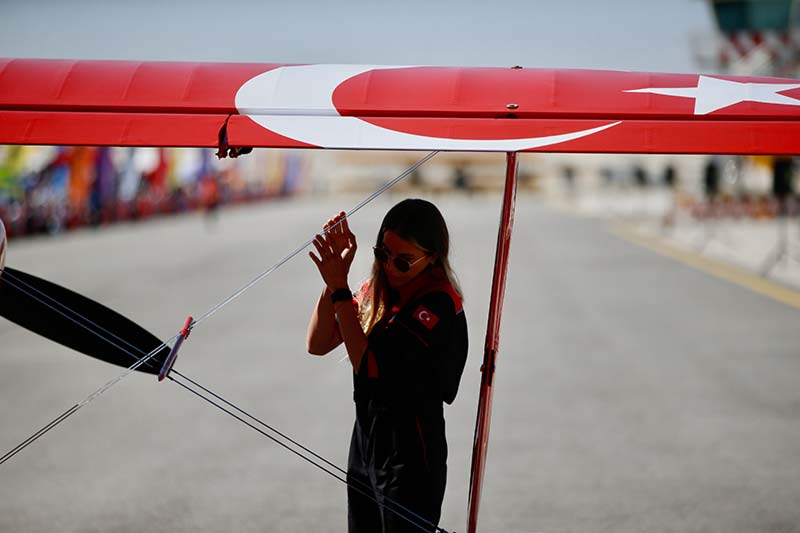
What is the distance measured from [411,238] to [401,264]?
0.33 ft

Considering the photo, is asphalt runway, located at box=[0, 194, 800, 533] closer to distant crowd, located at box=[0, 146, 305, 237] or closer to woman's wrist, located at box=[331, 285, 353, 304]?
woman's wrist, located at box=[331, 285, 353, 304]

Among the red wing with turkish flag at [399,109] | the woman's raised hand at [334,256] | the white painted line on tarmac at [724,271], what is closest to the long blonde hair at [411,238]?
the woman's raised hand at [334,256]

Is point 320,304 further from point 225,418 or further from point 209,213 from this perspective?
point 209,213

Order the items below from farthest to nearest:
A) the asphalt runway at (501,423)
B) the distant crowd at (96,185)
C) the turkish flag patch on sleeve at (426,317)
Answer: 1. the distant crowd at (96,185)
2. the asphalt runway at (501,423)
3. the turkish flag patch on sleeve at (426,317)

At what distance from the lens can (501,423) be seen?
7.63 meters

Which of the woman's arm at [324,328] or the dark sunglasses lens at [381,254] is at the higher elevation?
the dark sunglasses lens at [381,254]

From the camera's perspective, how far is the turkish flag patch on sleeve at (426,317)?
322cm

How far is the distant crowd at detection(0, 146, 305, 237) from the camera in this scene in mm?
29297

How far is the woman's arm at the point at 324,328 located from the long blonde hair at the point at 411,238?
0.12m

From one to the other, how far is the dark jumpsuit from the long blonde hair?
49mm

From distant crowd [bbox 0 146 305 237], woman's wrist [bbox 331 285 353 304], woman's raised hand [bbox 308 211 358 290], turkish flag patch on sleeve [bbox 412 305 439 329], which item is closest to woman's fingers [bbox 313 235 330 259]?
woman's raised hand [bbox 308 211 358 290]

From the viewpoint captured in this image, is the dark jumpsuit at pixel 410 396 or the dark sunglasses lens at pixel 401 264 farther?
the dark sunglasses lens at pixel 401 264

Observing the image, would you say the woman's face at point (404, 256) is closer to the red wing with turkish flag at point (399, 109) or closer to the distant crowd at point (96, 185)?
the red wing with turkish flag at point (399, 109)

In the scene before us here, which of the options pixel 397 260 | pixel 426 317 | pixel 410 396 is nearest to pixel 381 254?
pixel 397 260
